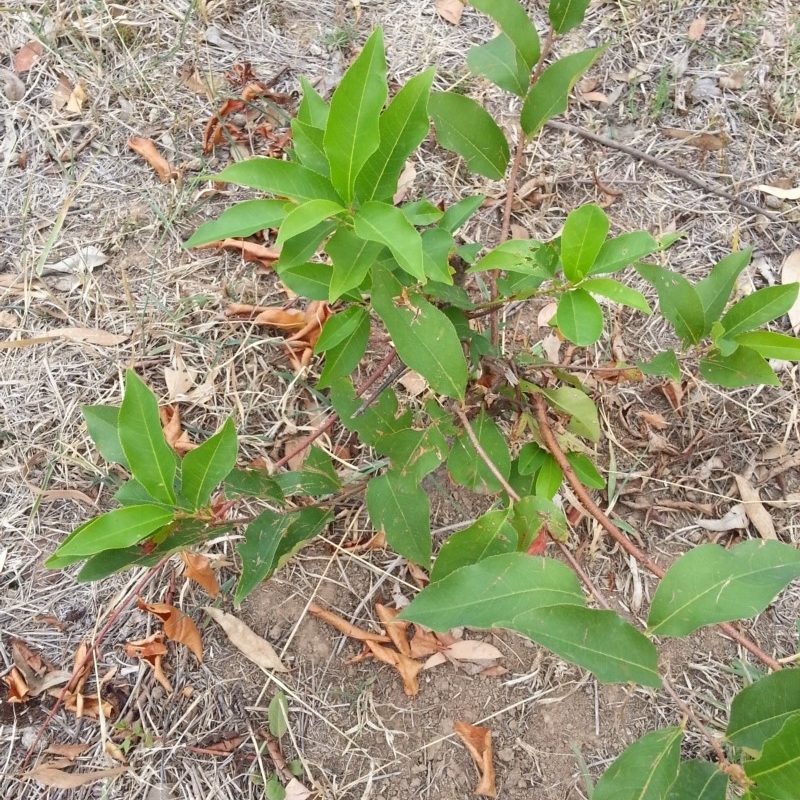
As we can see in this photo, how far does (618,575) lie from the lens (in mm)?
1967

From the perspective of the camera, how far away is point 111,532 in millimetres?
1132

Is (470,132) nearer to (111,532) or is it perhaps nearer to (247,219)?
(247,219)

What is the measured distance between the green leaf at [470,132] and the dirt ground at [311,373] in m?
0.72

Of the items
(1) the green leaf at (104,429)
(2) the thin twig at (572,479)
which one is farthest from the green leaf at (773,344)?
(1) the green leaf at (104,429)

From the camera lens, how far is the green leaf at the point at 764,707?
1.03 meters

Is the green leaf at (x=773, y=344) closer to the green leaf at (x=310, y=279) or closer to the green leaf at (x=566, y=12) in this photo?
the green leaf at (x=566, y=12)

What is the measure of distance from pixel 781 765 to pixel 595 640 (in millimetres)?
284

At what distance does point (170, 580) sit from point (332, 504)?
600 mm

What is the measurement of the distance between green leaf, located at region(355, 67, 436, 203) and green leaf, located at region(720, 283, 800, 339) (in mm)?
718

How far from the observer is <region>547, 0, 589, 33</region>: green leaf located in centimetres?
137

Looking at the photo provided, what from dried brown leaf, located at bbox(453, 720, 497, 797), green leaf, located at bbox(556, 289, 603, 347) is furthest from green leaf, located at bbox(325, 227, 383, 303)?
dried brown leaf, located at bbox(453, 720, 497, 797)

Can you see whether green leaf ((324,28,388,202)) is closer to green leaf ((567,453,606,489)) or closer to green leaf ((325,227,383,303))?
green leaf ((325,227,383,303))

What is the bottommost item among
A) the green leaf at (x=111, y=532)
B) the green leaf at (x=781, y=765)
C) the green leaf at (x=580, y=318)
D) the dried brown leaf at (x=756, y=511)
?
the dried brown leaf at (x=756, y=511)

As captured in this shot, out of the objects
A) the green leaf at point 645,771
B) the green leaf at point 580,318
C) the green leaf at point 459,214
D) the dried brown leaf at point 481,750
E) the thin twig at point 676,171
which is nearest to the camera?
the green leaf at point 645,771
